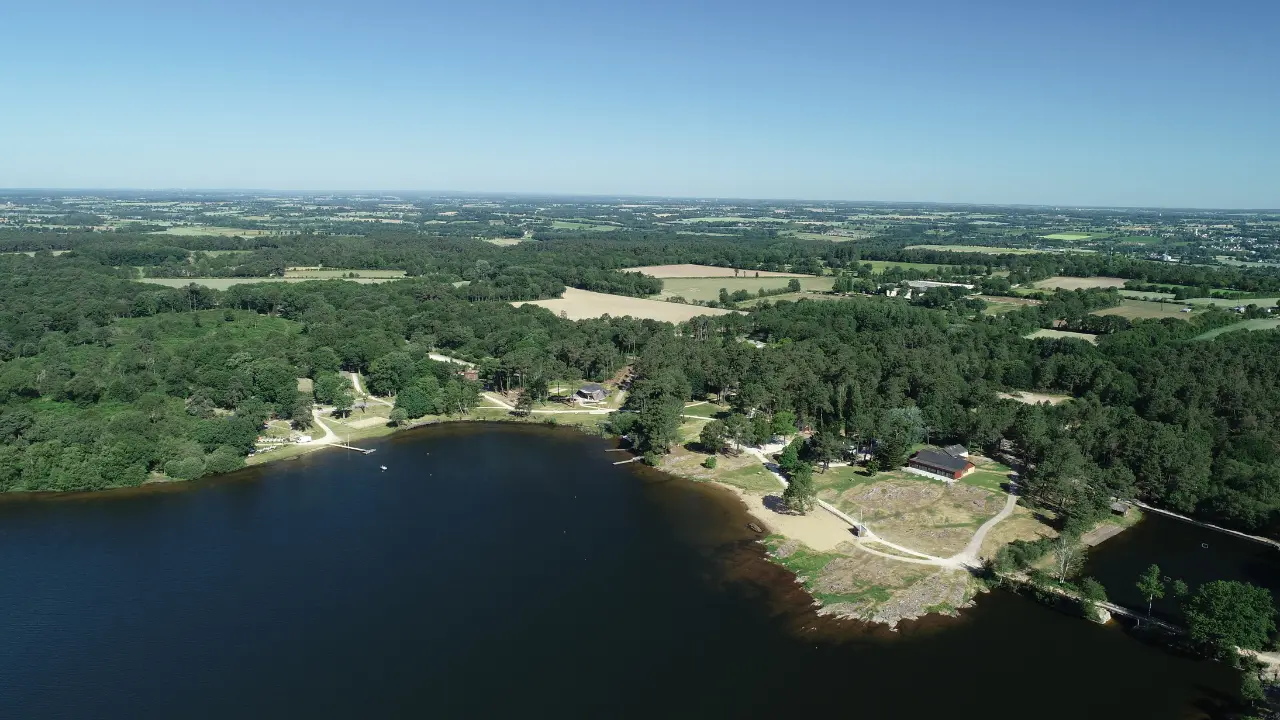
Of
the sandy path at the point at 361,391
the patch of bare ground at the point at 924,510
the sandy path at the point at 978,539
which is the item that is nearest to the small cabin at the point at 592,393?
the sandy path at the point at 361,391

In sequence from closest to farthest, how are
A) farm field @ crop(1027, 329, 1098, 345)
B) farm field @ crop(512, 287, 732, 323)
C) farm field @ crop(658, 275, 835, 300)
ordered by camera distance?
1. farm field @ crop(1027, 329, 1098, 345)
2. farm field @ crop(512, 287, 732, 323)
3. farm field @ crop(658, 275, 835, 300)

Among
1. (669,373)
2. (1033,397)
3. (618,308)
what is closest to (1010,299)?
(1033,397)

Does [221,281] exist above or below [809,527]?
above

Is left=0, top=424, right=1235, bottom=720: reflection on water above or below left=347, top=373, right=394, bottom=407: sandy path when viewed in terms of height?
below

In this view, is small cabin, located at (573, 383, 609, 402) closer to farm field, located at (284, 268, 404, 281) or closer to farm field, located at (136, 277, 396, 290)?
farm field, located at (136, 277, 396, 290)

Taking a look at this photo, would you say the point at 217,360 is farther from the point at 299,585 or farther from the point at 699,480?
the point at 699,480

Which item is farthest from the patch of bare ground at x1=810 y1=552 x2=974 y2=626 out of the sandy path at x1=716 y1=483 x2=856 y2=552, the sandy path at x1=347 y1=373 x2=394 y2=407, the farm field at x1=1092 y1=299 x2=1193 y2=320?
the farm field at x1=1092 y1=299 x2=1193 y2=320

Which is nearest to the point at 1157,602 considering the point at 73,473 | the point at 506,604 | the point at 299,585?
the point at 506,604

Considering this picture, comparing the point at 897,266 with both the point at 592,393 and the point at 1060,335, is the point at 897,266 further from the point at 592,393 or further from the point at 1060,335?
the point at 592,393
